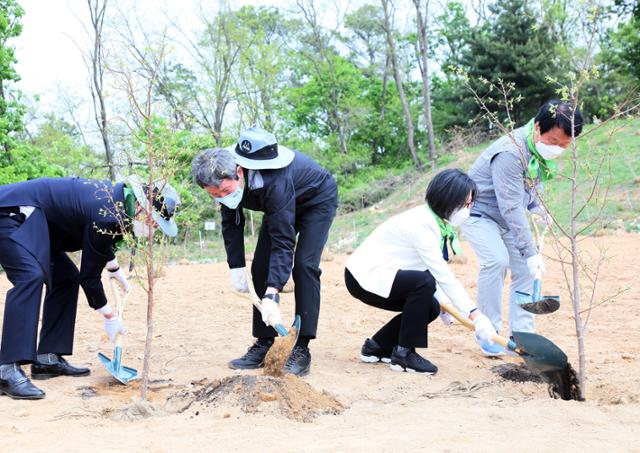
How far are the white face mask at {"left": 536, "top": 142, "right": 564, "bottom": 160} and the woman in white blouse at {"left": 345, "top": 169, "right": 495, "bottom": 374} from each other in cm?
68

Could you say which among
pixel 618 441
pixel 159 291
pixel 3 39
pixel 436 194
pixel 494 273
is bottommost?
pixel 159 291

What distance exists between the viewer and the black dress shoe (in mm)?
3686

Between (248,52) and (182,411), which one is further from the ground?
(248,52)

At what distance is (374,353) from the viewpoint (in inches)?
184

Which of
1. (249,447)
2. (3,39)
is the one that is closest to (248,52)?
(3,39)

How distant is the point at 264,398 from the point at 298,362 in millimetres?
792

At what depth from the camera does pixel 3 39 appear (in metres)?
14.0

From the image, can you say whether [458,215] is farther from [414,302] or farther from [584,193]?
[584,193]

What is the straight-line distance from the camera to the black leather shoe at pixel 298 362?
4.21 m

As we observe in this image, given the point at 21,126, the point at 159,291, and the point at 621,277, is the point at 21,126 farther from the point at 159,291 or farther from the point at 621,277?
the point at 621,277

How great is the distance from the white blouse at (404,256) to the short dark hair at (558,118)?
0.96 meters

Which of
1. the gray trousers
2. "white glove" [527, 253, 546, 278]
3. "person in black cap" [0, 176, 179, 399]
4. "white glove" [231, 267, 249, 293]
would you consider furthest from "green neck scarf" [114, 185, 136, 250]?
"white glove" [527, 253, 546, 278]

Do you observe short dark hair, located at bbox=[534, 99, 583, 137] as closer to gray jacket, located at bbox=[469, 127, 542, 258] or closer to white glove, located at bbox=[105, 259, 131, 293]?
gray jacket, located at bbox=[469, 127, 542, 258]

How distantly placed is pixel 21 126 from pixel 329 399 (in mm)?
13020
